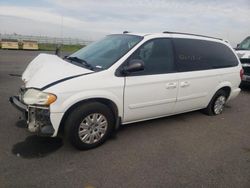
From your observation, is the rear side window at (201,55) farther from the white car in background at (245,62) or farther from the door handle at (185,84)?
the white car in background at (245,62)

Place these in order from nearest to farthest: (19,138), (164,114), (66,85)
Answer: (66,85) < (19,138) < (164,114)

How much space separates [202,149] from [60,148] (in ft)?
7.44

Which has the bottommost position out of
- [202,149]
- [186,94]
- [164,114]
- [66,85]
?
[202,149]

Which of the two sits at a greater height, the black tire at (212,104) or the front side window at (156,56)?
the front side window at (156,56)

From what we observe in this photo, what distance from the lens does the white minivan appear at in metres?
3.62

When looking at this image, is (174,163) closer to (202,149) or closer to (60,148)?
(202,149)

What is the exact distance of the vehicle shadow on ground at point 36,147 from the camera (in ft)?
12.2

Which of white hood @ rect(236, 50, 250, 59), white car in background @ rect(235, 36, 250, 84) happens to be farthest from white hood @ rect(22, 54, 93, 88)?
white hood @ rect(236, 50, 250, 59)

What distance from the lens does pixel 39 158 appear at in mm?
3619

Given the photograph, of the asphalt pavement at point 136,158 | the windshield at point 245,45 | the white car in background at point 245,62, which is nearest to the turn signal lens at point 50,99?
the asphalt pavement at point 136,158

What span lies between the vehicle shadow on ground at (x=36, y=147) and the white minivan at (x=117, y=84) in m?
0.35

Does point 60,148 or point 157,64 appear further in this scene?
point 157,64

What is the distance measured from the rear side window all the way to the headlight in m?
2.47

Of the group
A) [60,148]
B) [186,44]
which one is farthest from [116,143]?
[186,44]
